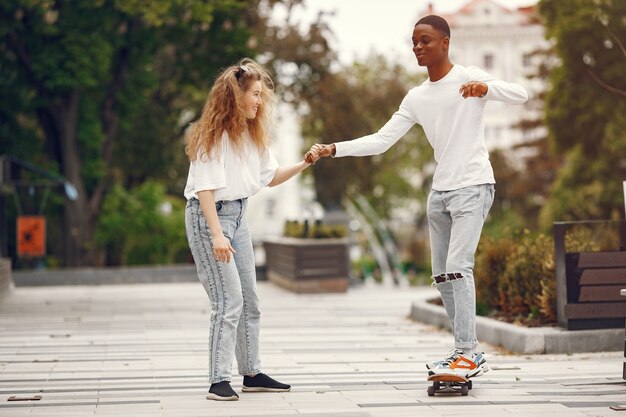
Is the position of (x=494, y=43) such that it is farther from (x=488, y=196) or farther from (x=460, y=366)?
(x=460, y=366)

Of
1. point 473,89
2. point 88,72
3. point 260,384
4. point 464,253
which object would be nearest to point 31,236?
point 88,72

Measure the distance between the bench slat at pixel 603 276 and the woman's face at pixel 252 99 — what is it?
3917 mm

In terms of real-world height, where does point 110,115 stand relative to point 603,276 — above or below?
above

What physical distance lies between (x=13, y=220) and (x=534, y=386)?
27.4 meters

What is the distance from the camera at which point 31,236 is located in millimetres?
30328

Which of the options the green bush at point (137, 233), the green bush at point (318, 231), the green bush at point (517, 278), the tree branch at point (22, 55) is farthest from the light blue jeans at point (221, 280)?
the green bush at point (137, 233)

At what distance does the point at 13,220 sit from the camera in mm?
34500

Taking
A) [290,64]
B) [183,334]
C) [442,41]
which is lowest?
[183,334]

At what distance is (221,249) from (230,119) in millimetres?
806

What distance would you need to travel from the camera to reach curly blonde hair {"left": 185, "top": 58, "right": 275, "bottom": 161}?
809 cm

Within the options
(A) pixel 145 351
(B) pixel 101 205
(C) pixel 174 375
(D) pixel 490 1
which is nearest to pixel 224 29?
(B) pixel 101 205

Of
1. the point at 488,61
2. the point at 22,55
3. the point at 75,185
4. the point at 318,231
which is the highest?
the point at 488,61

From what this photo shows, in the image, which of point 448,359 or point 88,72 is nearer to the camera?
point 448,359

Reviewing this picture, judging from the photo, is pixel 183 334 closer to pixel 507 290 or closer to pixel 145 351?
pixel 145 351
